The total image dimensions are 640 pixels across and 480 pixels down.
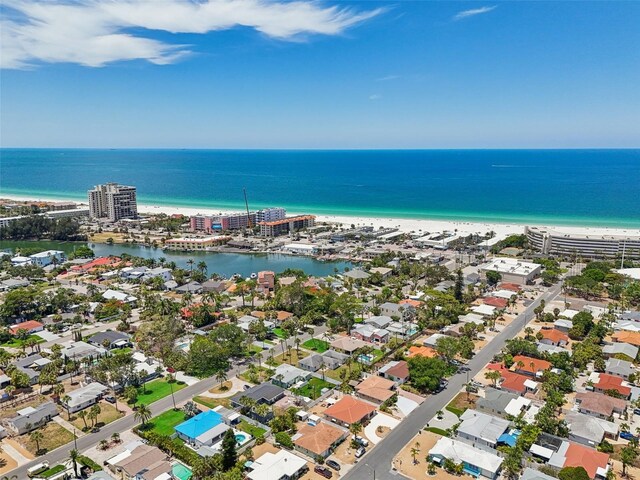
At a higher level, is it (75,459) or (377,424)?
(75,459)

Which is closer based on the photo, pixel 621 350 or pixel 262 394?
pixel 262 394

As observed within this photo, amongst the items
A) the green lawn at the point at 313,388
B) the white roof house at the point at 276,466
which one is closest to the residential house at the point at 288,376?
the green lawn at the point at 313,388

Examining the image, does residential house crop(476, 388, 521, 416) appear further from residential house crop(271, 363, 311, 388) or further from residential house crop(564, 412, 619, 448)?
residential house crop(271, 363, 311, 388)

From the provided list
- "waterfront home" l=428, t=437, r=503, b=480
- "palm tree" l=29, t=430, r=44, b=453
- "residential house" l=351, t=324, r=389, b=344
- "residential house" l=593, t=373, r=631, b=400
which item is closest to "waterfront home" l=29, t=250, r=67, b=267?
"palm tree" l=29, t=430, r=44, b=453

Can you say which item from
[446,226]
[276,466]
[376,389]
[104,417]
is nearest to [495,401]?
[376,389]

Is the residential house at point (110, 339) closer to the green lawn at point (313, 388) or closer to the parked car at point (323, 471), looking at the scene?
the green lawn at point (313, 388)

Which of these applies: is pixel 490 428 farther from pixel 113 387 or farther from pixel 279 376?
pixel 113 387

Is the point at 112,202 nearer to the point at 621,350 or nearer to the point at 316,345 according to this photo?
the point at 316,345
